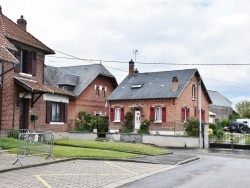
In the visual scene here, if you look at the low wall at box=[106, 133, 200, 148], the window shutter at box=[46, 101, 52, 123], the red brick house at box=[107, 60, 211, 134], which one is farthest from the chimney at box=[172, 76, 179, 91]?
the window shutter at box=[46, 101, 52, 123]

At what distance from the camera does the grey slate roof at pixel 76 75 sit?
44703 mm

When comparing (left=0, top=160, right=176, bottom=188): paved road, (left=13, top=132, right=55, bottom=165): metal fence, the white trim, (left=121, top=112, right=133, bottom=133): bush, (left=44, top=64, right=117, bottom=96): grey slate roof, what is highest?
(left=44, top=64, right=117, bottom=96): grey slate roof

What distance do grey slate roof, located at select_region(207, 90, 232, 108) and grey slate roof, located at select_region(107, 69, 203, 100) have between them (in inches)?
1079

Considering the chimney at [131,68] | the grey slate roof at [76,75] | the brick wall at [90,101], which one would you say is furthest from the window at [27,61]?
the chimney at [131,68]

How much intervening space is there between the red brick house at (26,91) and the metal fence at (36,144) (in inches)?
291

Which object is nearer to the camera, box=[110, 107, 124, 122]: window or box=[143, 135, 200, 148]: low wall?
box=[143, 135, 200, 148]: low wall

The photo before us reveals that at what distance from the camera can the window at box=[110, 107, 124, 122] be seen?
139 feet

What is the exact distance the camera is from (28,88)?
2330 cm

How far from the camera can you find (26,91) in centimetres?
2395

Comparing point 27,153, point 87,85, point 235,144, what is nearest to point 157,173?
point 27,153

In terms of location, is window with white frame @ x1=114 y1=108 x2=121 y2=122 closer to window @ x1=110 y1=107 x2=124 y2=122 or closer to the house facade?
window @ x1=110 y1=107 x2=124 y2=122

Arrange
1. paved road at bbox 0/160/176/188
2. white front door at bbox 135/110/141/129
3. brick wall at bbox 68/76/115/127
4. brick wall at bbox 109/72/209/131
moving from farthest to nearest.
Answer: brick wall at bbox 68/76/115/127 < white front door at bbox 135/110/141/129 < brick wall at bbox 109/72/209/131 < paved road at bbox 0/160/176/188

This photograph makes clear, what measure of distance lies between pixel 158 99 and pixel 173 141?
971cm

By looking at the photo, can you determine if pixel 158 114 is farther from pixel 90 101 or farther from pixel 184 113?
pixel 90 101
